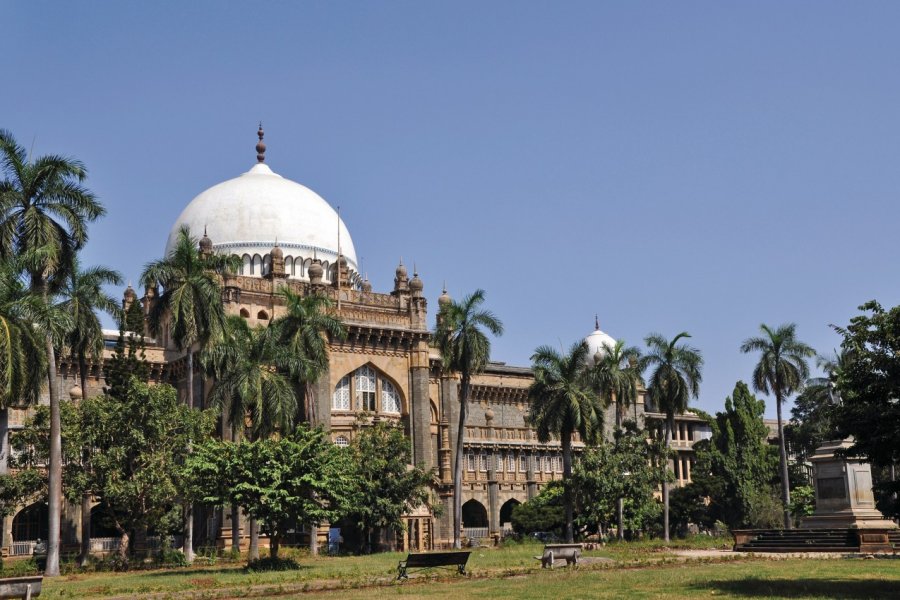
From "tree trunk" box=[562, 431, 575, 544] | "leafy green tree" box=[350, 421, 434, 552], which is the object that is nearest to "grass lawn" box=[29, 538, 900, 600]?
"leafy green tree" box=[350, 421, 434, 552]

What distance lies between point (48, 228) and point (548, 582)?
23.2 metres

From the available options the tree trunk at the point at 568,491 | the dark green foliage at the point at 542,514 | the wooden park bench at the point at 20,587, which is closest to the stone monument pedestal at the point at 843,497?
the tree trunk at the point at 568,491

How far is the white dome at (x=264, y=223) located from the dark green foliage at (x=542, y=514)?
19.8 metres

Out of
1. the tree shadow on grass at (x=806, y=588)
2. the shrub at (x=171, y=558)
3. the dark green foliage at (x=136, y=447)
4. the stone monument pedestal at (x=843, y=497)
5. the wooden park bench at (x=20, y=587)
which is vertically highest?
the dark green foliage at (x=136, y=447)

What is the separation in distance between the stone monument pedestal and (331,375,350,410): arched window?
2736 cm

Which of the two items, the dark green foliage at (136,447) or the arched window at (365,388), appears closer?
the dark green foliage at (136,447)

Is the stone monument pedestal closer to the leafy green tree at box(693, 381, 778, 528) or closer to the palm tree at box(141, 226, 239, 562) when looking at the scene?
the palm tree at box(141, 226, 239, 562)

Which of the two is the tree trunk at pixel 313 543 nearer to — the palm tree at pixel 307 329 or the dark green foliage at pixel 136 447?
the palm tree at pixel 307 329

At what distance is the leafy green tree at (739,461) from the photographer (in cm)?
7662

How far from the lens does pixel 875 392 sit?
2384cm

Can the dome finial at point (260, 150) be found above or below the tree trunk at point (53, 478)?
above

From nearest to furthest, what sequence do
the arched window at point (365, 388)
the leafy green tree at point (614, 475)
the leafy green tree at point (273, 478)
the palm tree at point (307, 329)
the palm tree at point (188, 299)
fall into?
the leafy green tree at point (273, 478)
the palm tree at point (188, 299)
the palm tree at point (307, 329)
the leafy green tree at point (614, 475)
the arched window at point (365, 388)

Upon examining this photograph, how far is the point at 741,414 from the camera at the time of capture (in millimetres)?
76938

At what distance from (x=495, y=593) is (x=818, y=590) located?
6.91 metres
